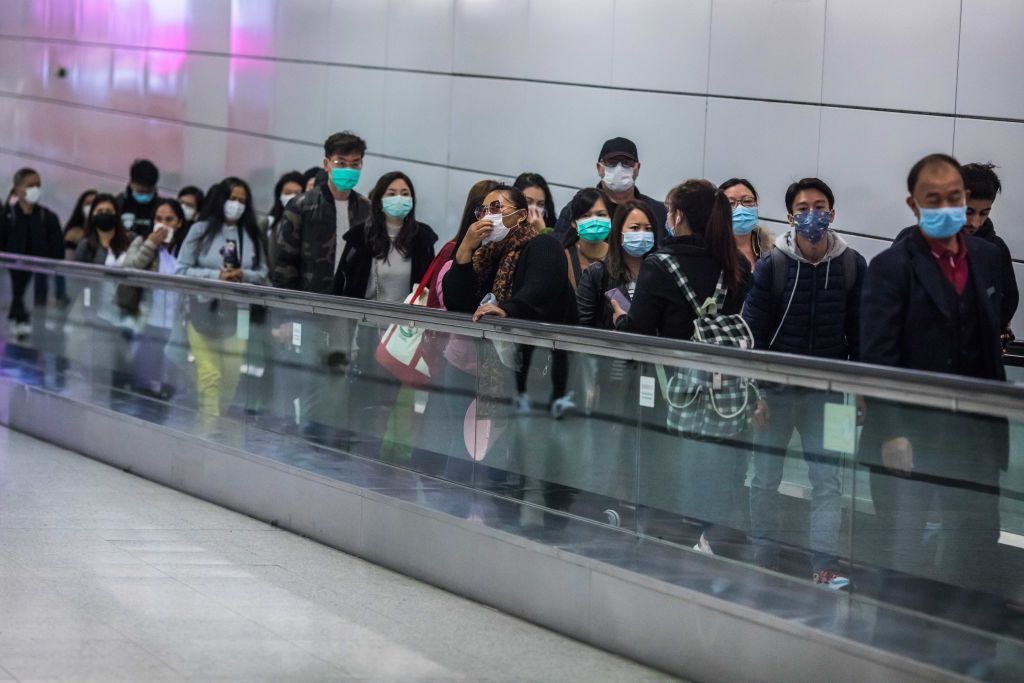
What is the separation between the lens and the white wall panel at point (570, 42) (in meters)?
13.1

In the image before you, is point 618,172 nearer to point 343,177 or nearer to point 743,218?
point 743,218

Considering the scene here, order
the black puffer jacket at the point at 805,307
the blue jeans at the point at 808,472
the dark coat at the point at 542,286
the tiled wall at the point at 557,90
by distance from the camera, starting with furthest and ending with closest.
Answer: the tiled wall at the point at 557,90
the dark coat at the point at 542,286
the black puffer jacket at the point at 805,307
the blue jeans at the point at 808,472

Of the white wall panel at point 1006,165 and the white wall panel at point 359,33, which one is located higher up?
the white wall panel at point 359,33

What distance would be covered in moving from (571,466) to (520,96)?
8.08m

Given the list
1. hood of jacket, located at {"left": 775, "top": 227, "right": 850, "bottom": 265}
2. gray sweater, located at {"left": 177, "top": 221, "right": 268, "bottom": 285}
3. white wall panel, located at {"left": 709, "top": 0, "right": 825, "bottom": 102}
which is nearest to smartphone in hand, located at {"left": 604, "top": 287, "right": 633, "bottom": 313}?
hood of jacket, located at {"left": 775, "top": 227, "right": 850, "bottom": 265}

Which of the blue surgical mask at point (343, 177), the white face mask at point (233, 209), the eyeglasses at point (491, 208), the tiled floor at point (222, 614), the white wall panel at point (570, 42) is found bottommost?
the tiled floor at point (222, 614)

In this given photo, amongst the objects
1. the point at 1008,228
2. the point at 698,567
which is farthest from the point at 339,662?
the point at 1008,228

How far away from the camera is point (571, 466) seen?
676 cm

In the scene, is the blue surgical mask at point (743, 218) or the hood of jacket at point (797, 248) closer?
the hood of jacket at point (797, 248)

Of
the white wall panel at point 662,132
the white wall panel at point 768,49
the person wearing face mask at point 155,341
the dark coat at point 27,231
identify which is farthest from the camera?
the dark coat at point 27,231

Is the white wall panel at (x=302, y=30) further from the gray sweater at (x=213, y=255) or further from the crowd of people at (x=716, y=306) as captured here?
the crowd of people at (x=716, y=306)

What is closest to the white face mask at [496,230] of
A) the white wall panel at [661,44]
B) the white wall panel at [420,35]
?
the white wall panel at [661,44]

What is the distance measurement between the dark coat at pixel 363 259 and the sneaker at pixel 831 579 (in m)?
4.45

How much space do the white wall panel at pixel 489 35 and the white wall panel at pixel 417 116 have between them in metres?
0.45
